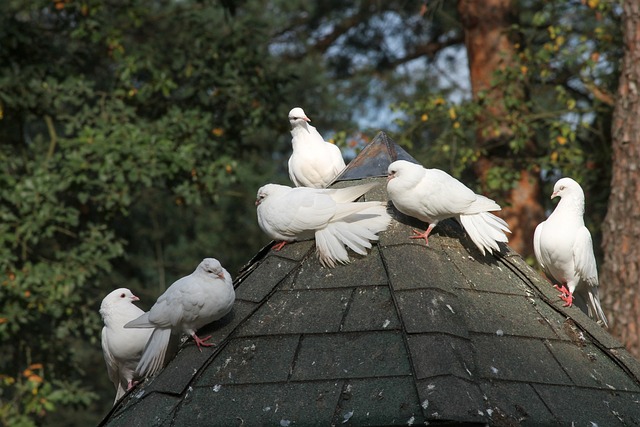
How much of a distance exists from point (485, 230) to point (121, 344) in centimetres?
225

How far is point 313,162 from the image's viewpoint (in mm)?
7141

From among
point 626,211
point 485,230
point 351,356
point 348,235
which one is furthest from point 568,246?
point 626,211

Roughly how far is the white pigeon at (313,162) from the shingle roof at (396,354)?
5.34 ft

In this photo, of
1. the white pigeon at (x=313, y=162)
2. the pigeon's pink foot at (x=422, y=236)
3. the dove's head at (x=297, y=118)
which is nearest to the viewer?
the pigeon's pink foot at (x=422, y=236)

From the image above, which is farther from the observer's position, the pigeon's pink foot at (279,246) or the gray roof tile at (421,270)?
the pigeon's pink foot at (279,246)

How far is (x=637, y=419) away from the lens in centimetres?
471

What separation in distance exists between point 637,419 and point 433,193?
153cm

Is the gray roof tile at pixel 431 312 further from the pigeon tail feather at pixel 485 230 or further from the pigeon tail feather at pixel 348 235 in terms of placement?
the pigeon tail feather at pixel 485 230

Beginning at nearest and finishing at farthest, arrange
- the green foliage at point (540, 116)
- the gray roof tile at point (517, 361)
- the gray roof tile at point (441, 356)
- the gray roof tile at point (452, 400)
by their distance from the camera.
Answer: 1. the gray roof tile at point (452, 400)
2. the gray roof tile at point (441, 356)
3. the gray roof tile at point (517, 361)
4. the green foliage at point (540, 116)

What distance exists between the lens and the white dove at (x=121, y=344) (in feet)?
19.6

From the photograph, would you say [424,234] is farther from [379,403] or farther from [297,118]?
[297,118]

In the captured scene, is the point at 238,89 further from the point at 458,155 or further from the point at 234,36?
the point at 458,155

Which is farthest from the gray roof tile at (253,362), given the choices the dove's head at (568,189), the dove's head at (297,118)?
the dove's head at (297,118)

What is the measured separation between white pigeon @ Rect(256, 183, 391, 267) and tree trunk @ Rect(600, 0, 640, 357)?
486 centimetres
